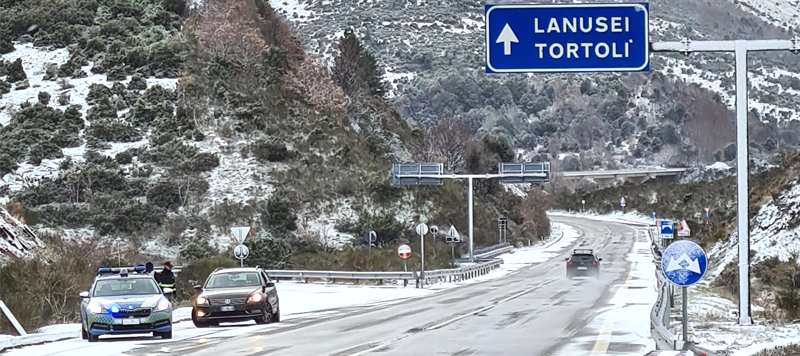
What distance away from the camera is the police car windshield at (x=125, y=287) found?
25047 millimetres

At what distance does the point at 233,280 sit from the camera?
2931 cm

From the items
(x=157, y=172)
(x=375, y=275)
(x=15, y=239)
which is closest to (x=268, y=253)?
(x=375, y=275)

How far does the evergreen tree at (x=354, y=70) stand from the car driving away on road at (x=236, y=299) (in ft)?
206

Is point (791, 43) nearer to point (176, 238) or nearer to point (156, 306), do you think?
point (156, 306)

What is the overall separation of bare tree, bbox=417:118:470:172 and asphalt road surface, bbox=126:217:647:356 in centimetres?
5296

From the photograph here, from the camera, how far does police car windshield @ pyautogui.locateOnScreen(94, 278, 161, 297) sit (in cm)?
2505

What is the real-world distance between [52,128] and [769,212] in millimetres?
47072

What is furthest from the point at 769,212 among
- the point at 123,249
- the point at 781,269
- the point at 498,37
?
the point at 123,249

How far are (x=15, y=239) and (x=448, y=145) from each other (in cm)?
6454

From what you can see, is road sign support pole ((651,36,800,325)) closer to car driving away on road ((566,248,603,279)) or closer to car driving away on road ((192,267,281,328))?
car driving away on road ((192,267,281,328))

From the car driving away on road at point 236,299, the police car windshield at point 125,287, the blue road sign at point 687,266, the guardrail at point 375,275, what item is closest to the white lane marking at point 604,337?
the blue road sign at point 687,266

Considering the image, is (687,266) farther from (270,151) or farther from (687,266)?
(270,151)

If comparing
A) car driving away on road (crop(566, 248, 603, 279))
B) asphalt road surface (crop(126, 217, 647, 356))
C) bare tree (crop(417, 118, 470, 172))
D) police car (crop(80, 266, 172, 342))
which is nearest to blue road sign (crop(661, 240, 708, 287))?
asphalt road surface (crop(126, 217, 647, 356))

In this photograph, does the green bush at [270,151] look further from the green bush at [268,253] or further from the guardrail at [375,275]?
the guardrail at [375,275]
